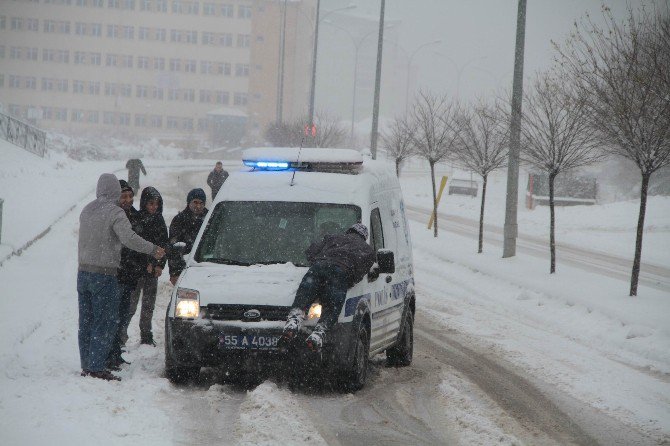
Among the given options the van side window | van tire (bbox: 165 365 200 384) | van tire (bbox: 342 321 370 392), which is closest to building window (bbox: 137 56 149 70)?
the van side window

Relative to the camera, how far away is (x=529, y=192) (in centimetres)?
4934

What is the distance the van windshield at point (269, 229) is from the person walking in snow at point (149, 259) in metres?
0.87

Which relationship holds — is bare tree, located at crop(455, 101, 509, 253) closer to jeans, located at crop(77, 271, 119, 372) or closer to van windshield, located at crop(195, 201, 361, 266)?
van windshield, located at crop(195, 201, 361, 266)

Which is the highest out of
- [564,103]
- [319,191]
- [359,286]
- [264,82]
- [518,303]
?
[264,82]

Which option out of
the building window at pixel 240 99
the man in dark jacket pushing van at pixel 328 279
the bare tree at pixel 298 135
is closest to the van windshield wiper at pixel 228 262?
the man in dark jacket pushing van at pixel 328 279

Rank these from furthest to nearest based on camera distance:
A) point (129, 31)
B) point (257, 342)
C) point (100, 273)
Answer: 1. point (129, 31)
2. point (100, 273)
3. point (257, 342)

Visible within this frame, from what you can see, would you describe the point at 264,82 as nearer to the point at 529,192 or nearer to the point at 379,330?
the point at 529,192

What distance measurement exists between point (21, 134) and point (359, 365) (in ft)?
131

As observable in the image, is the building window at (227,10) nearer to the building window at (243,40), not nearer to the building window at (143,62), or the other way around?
the building window at (243,40)

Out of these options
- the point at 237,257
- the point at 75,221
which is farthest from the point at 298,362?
the point at 75,221

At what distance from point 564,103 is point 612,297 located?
3.88 m

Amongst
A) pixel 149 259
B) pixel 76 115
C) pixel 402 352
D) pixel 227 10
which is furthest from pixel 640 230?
pixel 227 10

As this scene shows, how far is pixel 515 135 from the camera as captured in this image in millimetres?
19844

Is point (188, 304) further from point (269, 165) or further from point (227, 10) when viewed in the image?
point (227, 10)
